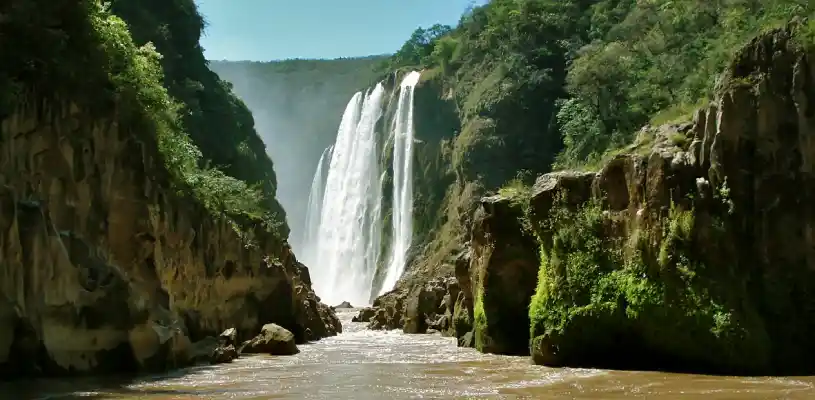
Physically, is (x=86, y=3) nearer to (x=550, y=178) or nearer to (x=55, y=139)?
(x=55, y=139)

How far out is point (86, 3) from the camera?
19234mm

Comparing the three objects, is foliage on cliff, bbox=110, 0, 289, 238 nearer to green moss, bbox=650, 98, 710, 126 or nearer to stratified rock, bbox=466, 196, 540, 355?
stratified rock, bbox=466, 196, 540, 355

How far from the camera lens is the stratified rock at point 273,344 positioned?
23.0m

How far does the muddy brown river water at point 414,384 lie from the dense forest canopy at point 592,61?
21.1 ft

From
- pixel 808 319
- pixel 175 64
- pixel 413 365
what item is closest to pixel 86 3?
pixel 413 365

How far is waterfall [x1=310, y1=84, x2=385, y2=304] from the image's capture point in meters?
55.8

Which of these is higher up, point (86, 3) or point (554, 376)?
point (86, 3)

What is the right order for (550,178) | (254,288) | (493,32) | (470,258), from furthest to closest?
(493,32) → (254,288) → (470,258) → (550,178)

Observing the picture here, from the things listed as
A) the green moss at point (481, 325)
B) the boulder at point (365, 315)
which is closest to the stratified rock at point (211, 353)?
the green moss at point (481, 325)

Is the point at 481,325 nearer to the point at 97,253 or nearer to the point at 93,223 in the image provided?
the point at 97,253

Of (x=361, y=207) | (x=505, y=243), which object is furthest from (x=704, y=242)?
(x=361, y=207)

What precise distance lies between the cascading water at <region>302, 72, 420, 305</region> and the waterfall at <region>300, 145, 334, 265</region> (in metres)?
0.21

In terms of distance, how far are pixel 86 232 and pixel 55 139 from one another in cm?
229

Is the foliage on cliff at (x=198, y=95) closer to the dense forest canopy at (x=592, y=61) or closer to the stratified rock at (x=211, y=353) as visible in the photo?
the stratified rock at (x=211, y=353)
